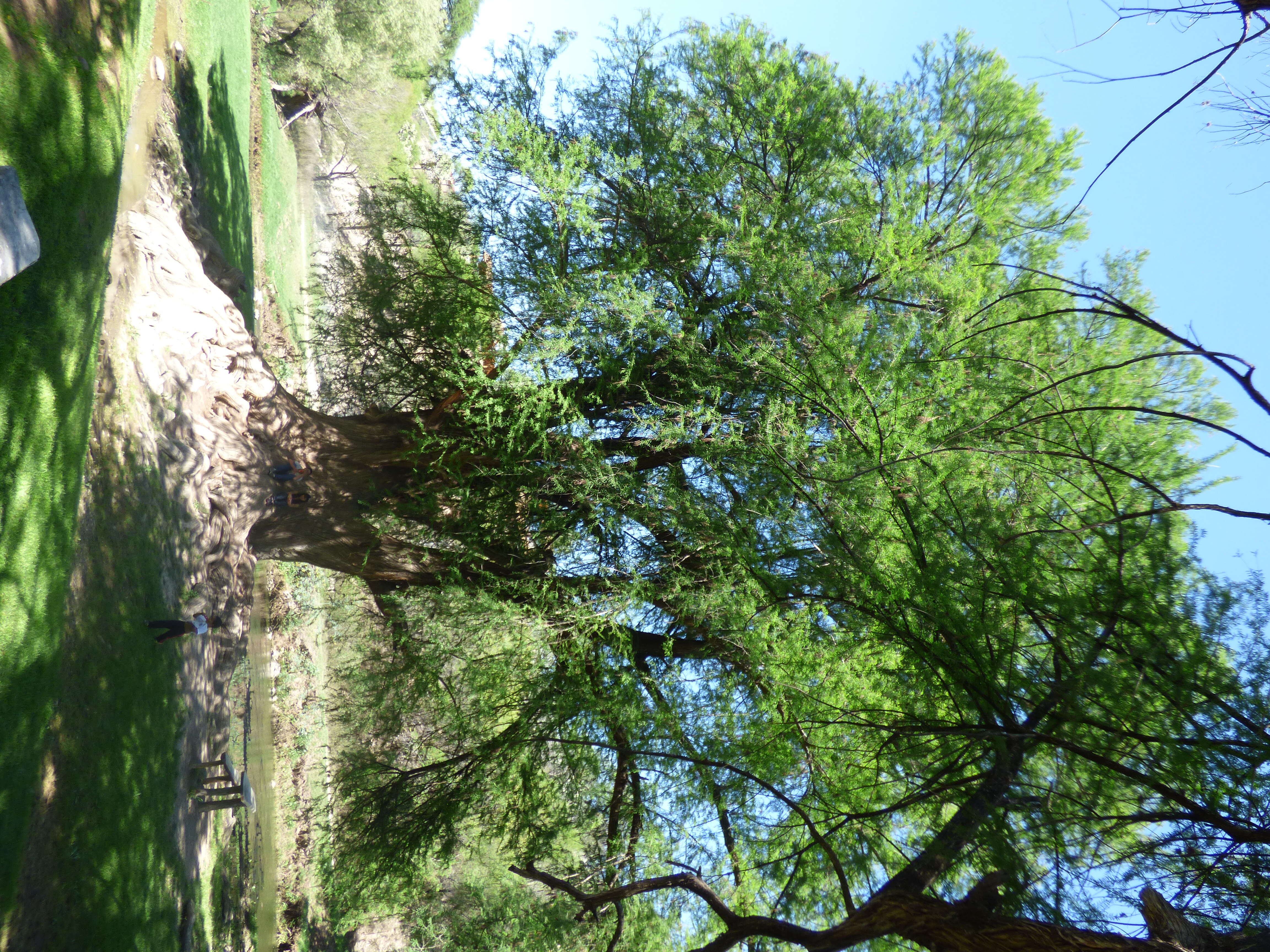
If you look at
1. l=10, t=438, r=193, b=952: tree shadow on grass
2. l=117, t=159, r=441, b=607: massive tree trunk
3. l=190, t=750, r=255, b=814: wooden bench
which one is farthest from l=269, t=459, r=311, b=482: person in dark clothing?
l=190, t=750, r=255, b=814: wooden bench

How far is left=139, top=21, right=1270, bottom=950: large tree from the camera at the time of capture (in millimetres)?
4371

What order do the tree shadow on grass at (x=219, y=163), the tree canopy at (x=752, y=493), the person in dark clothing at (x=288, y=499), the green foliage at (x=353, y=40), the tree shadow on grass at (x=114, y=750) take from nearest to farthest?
the tree canopy at (x=752, y=493) < the tree shadow on grass at (x=114, y=750) < the person in dark clothing at (x=288, y=499) < the tree shadow on grass at (x=219, y=163) < the green foliage at (x=353, y=40)

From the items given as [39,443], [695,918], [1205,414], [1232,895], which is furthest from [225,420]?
[1205,414]

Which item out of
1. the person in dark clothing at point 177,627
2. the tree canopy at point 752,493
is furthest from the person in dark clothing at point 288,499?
the person in dark clothing at point 177,627

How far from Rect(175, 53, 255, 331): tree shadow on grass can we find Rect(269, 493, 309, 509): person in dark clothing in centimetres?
258

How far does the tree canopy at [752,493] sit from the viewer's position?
4.06 metres

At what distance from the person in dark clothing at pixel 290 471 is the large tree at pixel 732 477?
0.20 metres

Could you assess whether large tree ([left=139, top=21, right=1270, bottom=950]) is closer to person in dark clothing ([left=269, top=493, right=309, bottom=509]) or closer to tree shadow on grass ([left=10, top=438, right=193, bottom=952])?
person in dark clothing ([left=269, top=493, right=309, bottom=509])

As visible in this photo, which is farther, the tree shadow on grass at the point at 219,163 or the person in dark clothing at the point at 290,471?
the tree shadow on grass at the point at 219,163

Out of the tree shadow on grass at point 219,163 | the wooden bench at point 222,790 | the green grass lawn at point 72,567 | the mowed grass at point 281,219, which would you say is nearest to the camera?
the green grass lawn at point 72,567

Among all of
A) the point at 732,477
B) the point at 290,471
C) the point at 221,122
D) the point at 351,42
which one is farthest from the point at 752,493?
the point at 351,42

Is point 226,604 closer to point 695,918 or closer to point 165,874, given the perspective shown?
point 165,874

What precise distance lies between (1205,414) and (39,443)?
9.64 metres

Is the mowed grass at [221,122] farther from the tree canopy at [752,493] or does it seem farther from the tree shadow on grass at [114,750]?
the tree shadow on grass at [114,750]
